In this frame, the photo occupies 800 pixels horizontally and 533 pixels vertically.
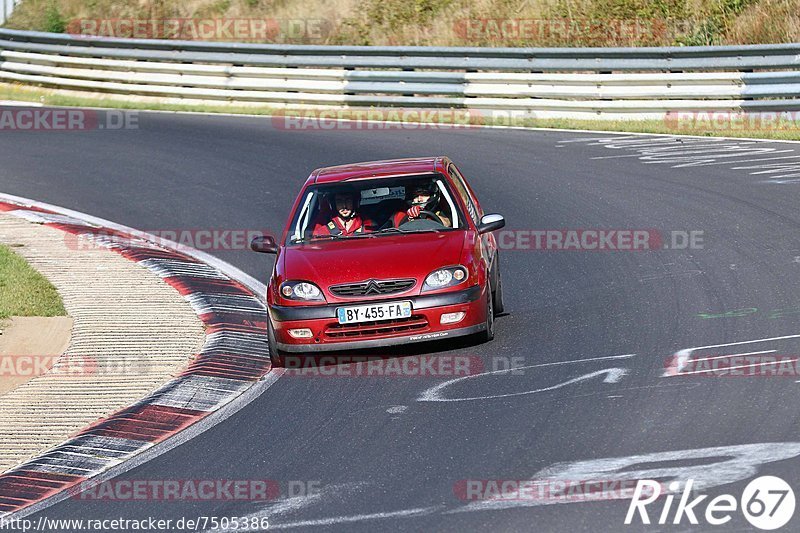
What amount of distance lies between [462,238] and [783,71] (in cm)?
1250

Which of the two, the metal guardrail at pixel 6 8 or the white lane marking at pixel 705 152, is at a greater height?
the metal guardrail at pixel 6 8

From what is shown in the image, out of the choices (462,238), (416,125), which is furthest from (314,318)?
(416,125)

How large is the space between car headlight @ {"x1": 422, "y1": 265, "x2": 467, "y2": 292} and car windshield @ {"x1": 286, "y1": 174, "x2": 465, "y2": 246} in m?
0.92

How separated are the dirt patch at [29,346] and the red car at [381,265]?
6.23 ft

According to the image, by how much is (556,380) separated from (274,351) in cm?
234

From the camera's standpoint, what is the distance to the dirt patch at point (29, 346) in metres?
9.86

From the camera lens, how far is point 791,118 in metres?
19.6
